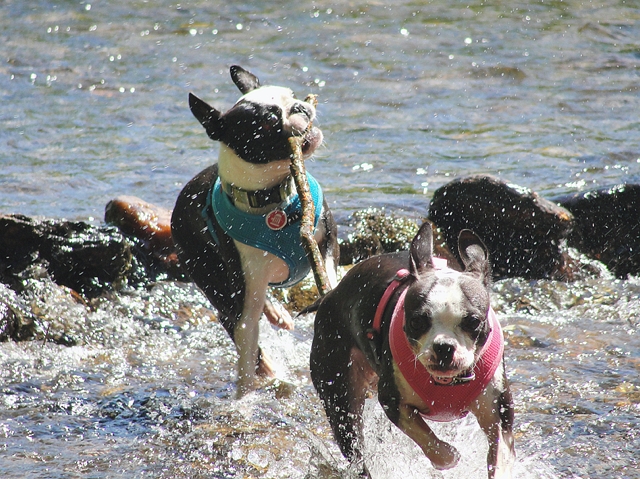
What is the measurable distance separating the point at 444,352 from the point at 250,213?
7.22 ft

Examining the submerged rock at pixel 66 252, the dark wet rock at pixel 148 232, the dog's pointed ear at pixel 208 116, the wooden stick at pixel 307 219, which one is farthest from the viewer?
the dark wet rock at pixel 148 232

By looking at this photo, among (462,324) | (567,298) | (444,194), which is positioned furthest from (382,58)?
(462,324)

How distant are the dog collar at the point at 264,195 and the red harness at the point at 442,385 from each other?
1.75 metres

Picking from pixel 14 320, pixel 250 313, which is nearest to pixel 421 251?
pixel 250 313

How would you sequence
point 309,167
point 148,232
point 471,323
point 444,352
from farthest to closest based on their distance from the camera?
point 309,167, point 148,232, point 471,323, point 444,352

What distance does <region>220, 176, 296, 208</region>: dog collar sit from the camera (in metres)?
5.47

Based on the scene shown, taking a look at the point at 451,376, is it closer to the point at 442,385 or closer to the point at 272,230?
the point at 442,385

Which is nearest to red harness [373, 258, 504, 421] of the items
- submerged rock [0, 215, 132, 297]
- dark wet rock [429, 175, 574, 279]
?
submerged rock [0, 215, 132, 297]

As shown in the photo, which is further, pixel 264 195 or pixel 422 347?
pixel 264 195

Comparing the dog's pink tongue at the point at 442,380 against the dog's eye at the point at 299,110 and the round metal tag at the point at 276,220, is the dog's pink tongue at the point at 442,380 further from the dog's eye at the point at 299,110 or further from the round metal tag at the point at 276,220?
the dog's eye at the point at 299,110

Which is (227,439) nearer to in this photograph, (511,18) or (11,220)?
(11,220)

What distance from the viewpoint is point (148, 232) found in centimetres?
827

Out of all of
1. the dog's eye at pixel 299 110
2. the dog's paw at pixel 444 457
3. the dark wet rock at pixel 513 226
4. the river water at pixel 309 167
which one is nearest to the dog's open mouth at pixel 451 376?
the dog's paw at pixel 444 457

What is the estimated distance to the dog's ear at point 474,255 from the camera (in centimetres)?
399
